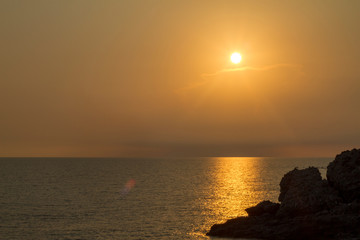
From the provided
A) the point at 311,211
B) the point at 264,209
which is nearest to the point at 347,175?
the point at 311,211

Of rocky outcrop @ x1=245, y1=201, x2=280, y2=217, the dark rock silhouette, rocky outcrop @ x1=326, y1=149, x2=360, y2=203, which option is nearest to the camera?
the dark rock silhouette

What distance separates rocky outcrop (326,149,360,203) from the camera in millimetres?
48719

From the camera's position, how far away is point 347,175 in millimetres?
49938

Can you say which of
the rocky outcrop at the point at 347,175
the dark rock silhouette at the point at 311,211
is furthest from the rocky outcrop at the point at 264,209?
the rocky outcrop at the point at 347,175

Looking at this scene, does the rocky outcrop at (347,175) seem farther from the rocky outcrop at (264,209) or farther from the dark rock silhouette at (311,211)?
the rocky outcrop at (264,209)

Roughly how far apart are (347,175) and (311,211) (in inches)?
284

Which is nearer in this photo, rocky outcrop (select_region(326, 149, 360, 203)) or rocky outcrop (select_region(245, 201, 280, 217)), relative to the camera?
rocky outcrop (select_region(326, 149, 360, 203))

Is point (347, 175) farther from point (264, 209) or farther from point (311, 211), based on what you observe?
point (264, 209)

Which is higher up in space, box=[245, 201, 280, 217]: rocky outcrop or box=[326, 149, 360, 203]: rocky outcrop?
box=[326, 149, 360, 203]: rocky outcrop

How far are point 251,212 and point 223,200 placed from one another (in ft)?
123

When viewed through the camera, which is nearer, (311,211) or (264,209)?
(311,211)

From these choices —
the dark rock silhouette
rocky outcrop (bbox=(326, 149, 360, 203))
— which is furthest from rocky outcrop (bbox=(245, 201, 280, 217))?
rocky outcrop (bbox=(326, 149, 360, 203))

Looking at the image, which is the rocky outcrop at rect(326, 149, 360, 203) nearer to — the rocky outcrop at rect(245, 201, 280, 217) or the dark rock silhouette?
the dark rock silhouette

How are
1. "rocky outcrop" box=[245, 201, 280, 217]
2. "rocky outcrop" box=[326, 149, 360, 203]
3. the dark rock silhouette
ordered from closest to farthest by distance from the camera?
the dark rock silhouette, "rocky outcrop" box=[326, 149, 360, 203], "rocky outcrop" box=[245, 201, 280, 217]
